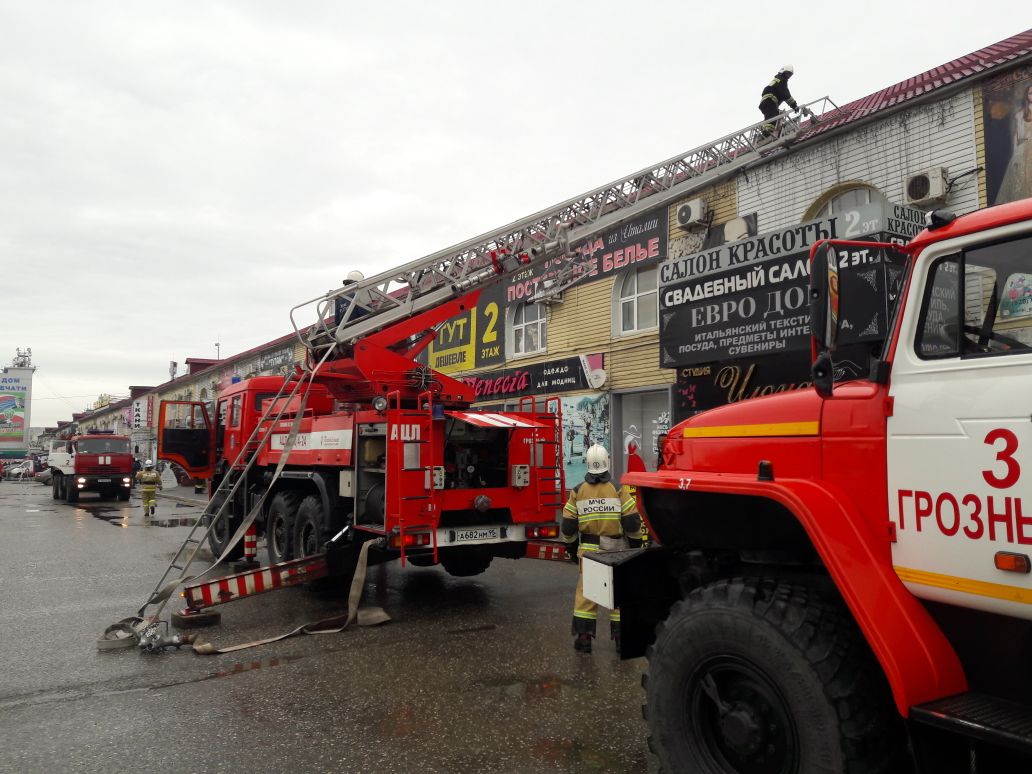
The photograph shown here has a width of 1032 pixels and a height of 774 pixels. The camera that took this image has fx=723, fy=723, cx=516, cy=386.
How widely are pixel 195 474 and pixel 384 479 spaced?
6022 mm

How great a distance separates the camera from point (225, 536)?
10.9 meters

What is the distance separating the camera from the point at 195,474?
12.0 m

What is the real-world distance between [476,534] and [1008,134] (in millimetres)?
7862

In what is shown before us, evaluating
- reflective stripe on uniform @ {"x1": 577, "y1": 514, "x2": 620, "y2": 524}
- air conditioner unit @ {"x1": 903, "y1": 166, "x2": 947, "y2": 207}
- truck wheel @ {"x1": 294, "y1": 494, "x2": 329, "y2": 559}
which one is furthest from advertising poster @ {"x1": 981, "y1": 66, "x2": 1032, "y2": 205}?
truck wheel @ {"x1": 294, "y1": 494, "x2": 329, "y2": 559}

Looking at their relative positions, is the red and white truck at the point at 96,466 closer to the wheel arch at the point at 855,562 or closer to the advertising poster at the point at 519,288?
the advertising poster at the point at 519,288

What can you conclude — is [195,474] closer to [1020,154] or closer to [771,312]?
[771,312]

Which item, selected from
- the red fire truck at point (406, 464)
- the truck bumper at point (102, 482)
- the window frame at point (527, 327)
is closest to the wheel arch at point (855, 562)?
the red fire truck at point (406, 464)

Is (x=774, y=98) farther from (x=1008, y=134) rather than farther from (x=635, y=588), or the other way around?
(x=635, y=588)

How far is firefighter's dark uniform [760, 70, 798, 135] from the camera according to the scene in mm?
9844

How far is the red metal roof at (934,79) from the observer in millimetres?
8820

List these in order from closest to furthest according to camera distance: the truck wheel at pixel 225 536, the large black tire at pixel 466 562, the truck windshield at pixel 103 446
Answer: the large black tire at pixel 466 562, the truck wheel at pixel 225 536, the truck windshield at pixel 103 446

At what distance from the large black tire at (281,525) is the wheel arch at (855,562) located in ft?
22.2

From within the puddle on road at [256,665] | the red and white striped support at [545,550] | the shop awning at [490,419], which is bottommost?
the puddle on road at [256,665]

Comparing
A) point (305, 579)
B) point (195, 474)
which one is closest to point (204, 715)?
point (305, 579)
